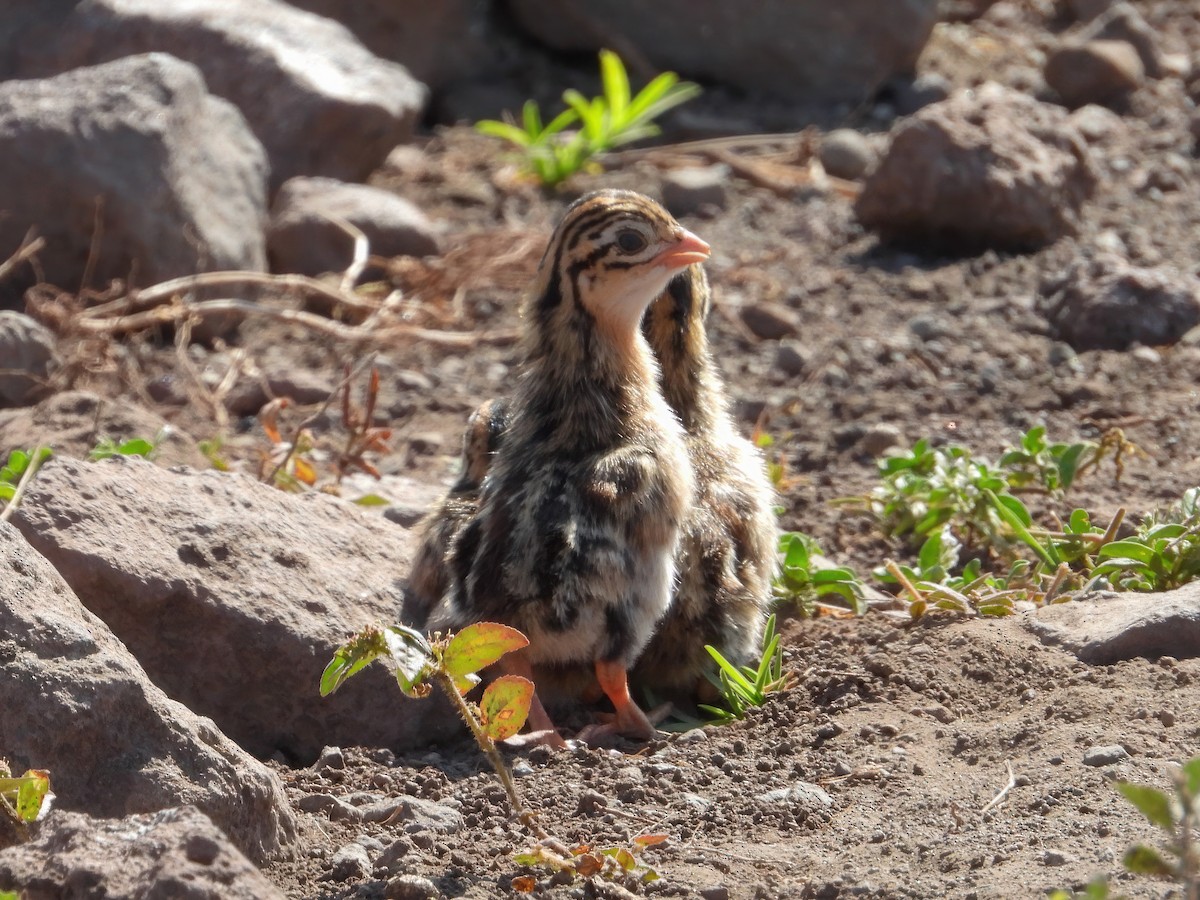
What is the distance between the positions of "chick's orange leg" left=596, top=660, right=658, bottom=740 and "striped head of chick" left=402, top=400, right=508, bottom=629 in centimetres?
64

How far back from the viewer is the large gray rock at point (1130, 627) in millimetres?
5484

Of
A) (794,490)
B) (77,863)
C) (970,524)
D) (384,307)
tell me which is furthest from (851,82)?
(77,863)

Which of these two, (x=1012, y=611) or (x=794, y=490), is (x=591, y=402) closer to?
(x=1012, y=611)

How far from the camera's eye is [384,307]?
409 inches

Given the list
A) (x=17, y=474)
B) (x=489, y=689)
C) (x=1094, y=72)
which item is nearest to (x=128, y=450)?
(x=17, y=474)

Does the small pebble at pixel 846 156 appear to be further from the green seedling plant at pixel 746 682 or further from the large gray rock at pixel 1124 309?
the green seedling plant at pixel 746 682

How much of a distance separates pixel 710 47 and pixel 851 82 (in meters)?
1.21

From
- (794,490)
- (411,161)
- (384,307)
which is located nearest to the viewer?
(794,490)

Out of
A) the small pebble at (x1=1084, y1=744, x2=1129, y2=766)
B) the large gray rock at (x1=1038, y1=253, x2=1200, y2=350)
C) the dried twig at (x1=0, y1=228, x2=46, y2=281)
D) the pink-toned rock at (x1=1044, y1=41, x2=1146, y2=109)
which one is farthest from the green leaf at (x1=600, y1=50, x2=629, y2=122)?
the small pebble at (x1=1084, y1=744, x2=1129, y2=766)

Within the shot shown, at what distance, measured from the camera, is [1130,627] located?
552 centimetres

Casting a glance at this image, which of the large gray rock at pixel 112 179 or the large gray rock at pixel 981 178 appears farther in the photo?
the large gray rock at pixel 981 178

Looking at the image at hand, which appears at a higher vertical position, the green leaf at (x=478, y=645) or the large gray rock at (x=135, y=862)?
the green leaf at (x=478, y=645)

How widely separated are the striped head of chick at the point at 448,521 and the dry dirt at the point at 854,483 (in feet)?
1.85

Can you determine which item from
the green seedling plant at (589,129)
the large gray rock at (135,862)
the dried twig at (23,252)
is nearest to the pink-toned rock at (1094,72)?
the green seedling plant at (589,129)
